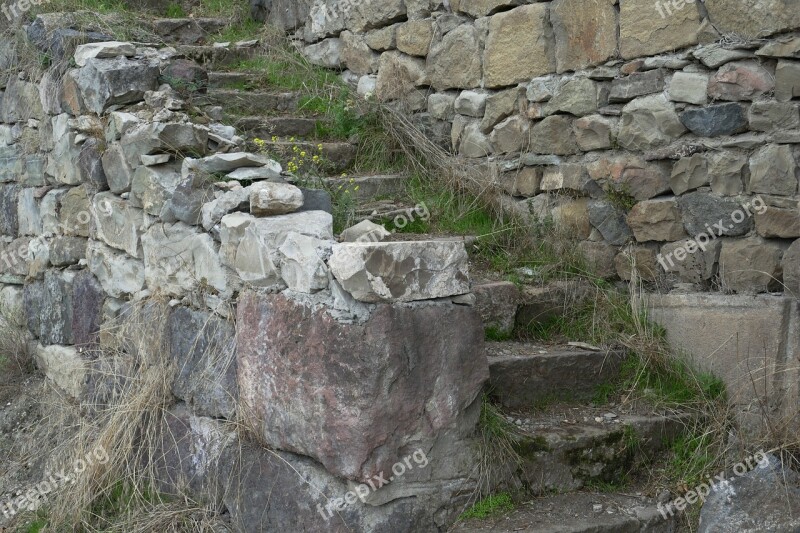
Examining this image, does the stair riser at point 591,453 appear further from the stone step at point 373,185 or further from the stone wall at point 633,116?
the stone step at point 373,185

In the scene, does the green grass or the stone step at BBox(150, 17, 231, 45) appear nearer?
the green grass

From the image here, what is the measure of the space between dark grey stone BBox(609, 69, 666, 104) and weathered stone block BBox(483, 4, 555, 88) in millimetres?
441

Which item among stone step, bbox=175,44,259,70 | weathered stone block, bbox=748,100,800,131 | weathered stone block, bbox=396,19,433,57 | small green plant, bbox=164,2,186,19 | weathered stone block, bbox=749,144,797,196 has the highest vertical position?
small green plant, bbox=164,2,186,19

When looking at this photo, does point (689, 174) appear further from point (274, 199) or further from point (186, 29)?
point (186, 29)

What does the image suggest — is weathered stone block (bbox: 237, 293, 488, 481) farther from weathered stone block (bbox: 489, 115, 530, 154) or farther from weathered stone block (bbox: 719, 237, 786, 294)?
weathered stone block (bbox: 489, 115, 530, 154)

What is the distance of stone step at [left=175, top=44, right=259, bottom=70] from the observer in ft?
18.9

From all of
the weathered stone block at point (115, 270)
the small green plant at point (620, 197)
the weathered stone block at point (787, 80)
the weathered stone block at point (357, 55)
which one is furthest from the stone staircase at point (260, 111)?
the weathered stone block at point (787, 80)

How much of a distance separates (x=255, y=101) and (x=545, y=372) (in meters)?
2.64

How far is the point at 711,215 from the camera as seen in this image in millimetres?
3781

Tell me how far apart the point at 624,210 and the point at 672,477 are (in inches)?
51.6

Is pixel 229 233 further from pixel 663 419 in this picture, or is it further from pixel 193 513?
pixel 663 419

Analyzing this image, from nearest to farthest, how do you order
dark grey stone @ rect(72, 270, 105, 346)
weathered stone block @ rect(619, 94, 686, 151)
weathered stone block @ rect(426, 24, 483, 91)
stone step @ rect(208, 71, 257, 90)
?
weathered stone block @ rect(619, 94, 686, 151) → dark grey stone @ rect(72, 270, 105, 346) → weathered stone block @ rect(426, 24, 483, 91) → stone step @ rect(208, 71, 257, 90)

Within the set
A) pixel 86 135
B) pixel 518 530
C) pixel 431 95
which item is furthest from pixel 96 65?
pixel 518 530

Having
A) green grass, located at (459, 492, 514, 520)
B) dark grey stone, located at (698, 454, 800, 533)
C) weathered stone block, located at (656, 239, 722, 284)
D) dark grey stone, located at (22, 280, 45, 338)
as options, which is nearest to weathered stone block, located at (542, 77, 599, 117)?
weathered stone block, located at (656, 239, 722, 284)
